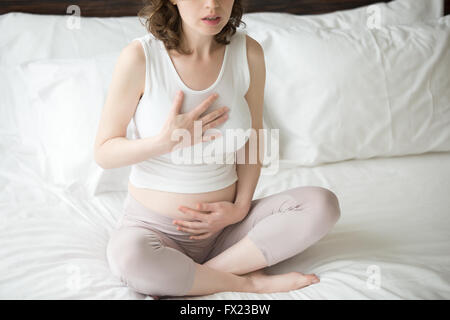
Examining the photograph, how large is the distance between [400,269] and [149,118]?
64 cm

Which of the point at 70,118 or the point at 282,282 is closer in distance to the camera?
the point at 282,282

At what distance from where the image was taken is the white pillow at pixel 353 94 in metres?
1.67

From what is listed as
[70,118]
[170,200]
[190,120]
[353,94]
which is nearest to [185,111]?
[190,120]

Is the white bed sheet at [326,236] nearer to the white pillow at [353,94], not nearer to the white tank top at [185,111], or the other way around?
the white pillow at [353,94]

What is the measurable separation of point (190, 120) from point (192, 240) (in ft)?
0.94

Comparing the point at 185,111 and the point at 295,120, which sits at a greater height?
the point at 185,111

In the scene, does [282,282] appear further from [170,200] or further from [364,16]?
[364,16]

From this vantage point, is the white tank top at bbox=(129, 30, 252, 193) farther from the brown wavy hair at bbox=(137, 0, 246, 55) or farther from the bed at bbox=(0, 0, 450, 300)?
the bed at bbox=(0, 0, 450, 300)

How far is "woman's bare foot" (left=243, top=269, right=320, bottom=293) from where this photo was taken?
114 cm

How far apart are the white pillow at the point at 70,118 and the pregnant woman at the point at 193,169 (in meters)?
0.35

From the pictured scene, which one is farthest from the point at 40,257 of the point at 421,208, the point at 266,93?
the point at 421,208

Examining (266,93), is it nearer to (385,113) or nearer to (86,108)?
(385,113)

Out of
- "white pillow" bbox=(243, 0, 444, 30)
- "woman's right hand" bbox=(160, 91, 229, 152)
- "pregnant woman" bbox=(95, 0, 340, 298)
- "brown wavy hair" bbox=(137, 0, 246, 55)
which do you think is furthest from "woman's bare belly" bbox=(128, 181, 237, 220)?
"white pillow" bbox=(243, 0, 444, 30)

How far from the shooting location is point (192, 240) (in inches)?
47.6
